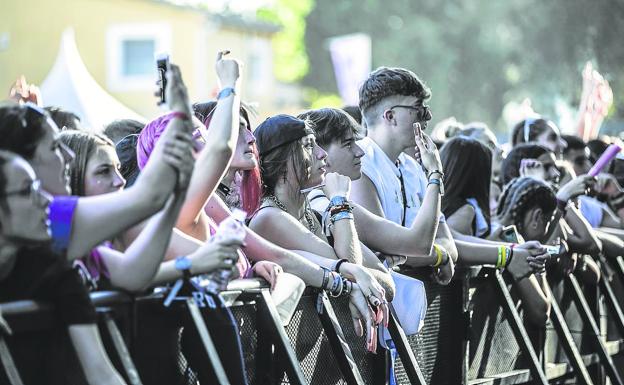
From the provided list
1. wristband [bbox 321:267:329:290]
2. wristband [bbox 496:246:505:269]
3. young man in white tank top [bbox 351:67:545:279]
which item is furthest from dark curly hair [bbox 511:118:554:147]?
wristband [bbox 321:267:329:290]

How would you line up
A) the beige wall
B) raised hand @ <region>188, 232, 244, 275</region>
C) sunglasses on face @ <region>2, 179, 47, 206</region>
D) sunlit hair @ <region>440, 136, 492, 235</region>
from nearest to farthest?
sunglasses on face @ <region>2, 179, 47, 206</region> < raised hand @ <region>188, 232, 244, 275</region> < sunlit hair @ <region>440, 136, 492, 235</region> < the beige wall

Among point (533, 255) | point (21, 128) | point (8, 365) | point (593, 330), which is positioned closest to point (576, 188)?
point (593, 330)

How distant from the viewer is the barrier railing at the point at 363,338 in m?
3.90

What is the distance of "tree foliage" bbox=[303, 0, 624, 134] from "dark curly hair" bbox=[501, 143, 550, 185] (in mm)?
42917

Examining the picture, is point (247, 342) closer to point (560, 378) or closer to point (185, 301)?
point (185, 301)

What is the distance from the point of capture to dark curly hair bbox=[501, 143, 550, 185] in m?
9.27

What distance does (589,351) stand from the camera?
29.2 feet

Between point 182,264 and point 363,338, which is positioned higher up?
point 182,264

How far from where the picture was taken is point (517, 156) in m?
9.38

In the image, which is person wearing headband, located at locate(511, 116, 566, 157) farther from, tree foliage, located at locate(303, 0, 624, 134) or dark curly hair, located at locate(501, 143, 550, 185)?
tree foliage, located at locate(303, 0, 624, 134)

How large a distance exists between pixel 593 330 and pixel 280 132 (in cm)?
375

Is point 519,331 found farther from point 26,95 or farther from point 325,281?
point 26,95

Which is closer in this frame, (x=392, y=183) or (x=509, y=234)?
(x=392, y=183)

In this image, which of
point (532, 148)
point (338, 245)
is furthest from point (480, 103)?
point (338, 245)
